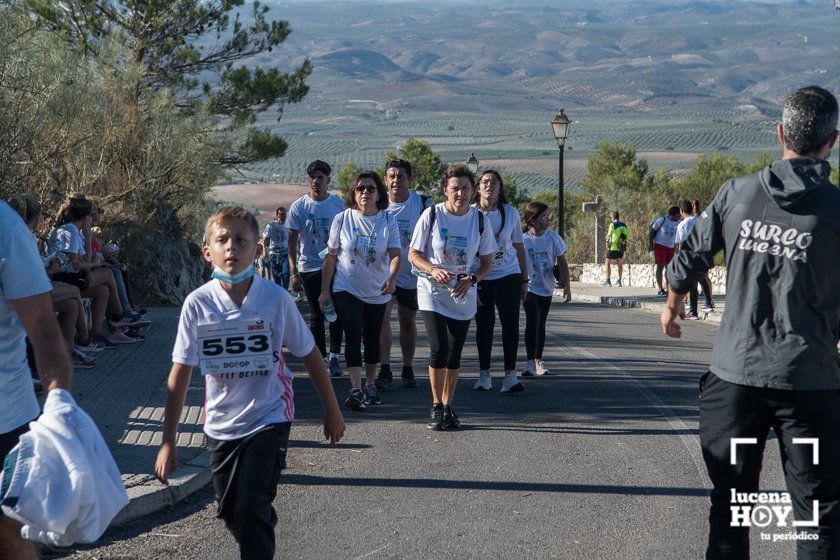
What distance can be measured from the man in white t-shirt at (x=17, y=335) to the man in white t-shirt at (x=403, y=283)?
6.53 m

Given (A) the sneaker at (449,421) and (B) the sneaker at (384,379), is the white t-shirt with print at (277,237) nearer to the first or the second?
(B) the sneaker at (384,379)

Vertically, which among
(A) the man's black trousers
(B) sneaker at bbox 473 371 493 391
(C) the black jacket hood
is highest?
(C) the black jacket hood

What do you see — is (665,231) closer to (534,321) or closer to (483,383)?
(534,321)

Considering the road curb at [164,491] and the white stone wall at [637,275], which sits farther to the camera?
the white stone wall at [637,275]

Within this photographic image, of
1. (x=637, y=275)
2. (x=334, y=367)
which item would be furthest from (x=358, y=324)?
(x=637, y=275)

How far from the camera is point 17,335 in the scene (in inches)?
166

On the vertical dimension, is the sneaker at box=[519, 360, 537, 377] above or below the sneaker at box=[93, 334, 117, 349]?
below

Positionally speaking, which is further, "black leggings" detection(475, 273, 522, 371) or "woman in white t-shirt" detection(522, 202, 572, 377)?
"woman in white t-shirt" detection(522, 202, 572, 377)

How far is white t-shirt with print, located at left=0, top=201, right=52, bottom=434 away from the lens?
13.5 feet

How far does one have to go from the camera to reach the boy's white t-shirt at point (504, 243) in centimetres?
1024

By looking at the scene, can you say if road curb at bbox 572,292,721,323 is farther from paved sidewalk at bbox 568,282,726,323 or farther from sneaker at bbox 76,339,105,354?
sneaker at bbox 76,339,105,354

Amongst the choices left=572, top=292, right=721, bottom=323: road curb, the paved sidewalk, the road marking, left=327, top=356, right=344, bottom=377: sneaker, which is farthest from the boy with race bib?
left=572, top=292, right=721, bottom=323: road curb

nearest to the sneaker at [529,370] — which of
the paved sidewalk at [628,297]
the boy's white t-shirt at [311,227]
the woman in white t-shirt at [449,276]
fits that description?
the boy's white t-shirt at [311,227]

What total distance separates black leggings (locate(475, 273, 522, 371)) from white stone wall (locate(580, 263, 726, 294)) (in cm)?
1658
